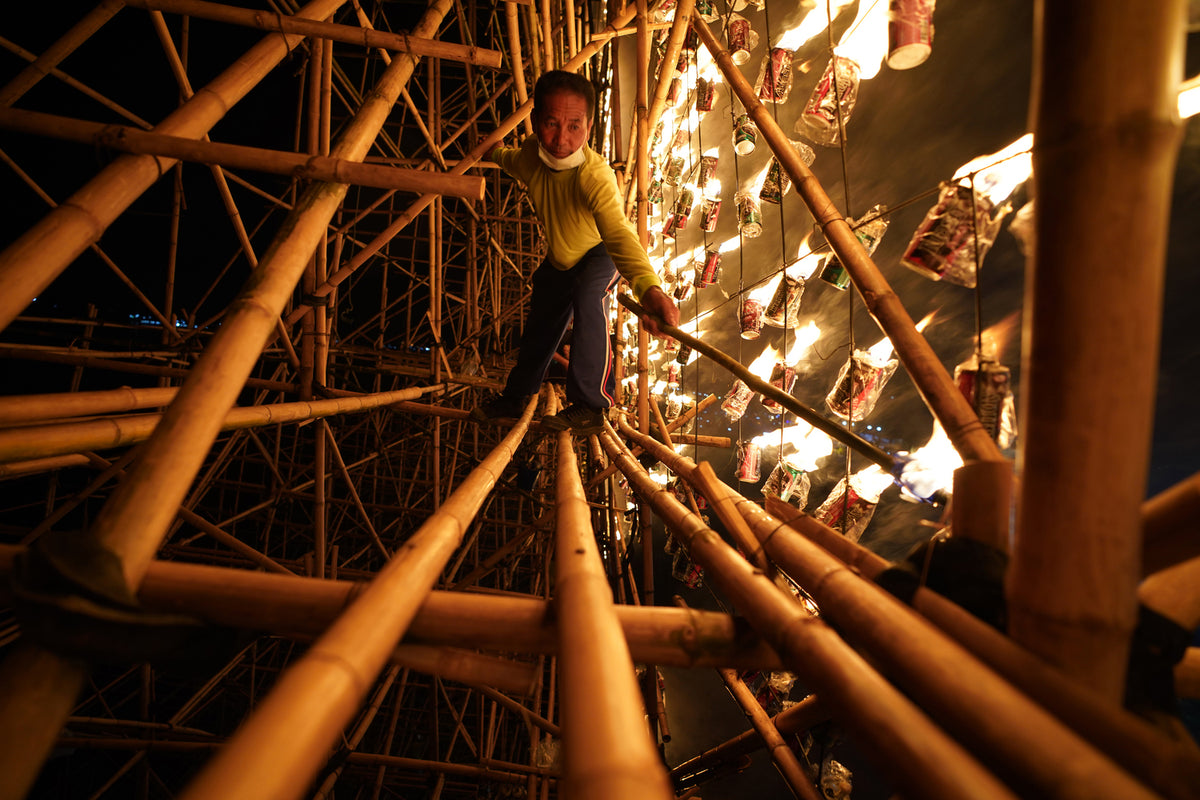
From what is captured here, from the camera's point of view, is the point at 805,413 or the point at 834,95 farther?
the point at 834,95

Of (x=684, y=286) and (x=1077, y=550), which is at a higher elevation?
(x=684, y=286)

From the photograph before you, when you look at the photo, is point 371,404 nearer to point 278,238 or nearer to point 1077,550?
point 278,238

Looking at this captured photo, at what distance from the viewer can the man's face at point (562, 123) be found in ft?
8.02

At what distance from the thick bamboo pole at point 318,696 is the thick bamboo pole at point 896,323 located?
1.03 meters

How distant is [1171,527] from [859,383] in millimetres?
1741

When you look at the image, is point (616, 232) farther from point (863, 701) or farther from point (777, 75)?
point (863, 701)

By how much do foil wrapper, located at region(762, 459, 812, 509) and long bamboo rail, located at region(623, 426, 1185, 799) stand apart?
7.15 feet

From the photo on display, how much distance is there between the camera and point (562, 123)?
2.49 m

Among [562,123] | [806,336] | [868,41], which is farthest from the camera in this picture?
[806,336]

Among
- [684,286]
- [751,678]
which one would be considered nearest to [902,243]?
[684,286]

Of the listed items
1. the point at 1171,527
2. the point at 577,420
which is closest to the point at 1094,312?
the point at 1171,527

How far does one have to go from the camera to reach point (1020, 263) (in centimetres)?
453

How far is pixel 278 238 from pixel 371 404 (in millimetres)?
1620

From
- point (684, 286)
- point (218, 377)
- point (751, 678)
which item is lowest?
point (751, 678)
